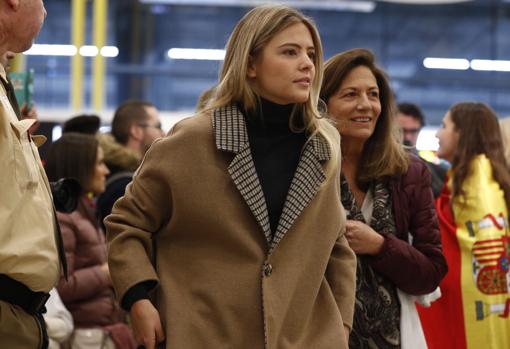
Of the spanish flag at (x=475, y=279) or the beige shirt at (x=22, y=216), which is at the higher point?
the beige shirt at (x=22, y=216)

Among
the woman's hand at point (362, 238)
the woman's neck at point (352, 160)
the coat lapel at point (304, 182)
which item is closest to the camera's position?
the coat lapel at point (304, 182)

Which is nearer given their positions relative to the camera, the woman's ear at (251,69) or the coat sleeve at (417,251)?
the woman's ear at (251,69)

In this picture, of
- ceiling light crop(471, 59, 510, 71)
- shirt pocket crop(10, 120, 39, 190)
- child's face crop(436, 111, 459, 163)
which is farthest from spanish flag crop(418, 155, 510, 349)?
ceiling light crop(471, 59, 510, 71)

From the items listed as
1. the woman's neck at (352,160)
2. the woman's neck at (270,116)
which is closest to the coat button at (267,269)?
the woman's neck at (270,116)

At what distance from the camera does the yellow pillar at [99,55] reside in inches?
435

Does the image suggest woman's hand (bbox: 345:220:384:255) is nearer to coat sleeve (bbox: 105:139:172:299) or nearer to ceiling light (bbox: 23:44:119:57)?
coat sleeve (bbox: 105:139:172:299)

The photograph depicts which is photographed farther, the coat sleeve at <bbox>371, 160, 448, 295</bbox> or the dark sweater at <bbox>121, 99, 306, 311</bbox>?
the coat sleeve at <bbox>371, 160, 448, 295</bbox>

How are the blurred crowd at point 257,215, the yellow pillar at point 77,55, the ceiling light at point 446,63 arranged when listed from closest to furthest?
the blurred crowd at point 257,215, the yellow pillar at point 77,55, the ceiling light at point 446,63

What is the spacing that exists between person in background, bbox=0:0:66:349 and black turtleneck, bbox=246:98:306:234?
2.12 feet

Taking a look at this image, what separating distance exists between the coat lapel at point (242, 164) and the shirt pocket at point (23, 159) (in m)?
0.55

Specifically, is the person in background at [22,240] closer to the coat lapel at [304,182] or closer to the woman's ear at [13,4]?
the woman's ear at [13,4]

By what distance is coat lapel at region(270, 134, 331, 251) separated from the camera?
9.69 feet

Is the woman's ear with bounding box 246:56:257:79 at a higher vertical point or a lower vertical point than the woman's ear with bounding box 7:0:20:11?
lower

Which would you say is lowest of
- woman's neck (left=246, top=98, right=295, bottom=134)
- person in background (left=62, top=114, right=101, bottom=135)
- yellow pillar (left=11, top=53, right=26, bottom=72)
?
woman's neck (left=246, top=98, right=295, bottom=134)
